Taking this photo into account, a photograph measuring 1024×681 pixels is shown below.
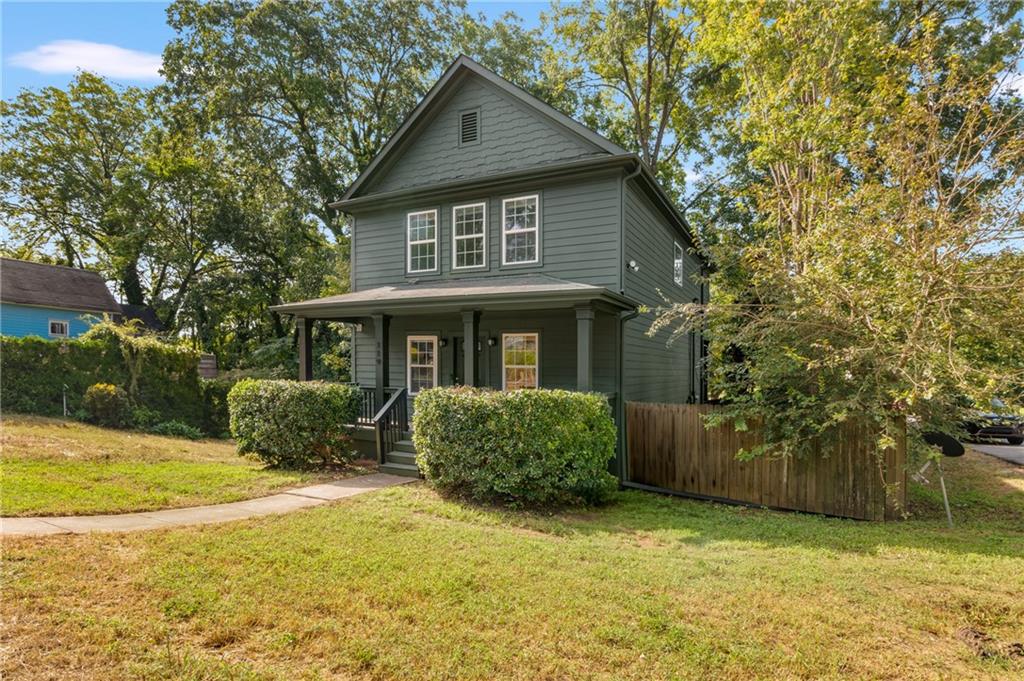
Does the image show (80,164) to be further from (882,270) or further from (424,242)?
(882,270)

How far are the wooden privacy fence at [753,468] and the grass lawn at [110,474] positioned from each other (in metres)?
5.97

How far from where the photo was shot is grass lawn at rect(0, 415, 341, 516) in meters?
6.28

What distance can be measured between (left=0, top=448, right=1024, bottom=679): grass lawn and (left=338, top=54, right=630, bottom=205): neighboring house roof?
7.41 meters

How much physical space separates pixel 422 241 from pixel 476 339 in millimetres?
3761

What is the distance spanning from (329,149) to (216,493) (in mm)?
20244

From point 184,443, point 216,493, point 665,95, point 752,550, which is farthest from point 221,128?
point 752,550

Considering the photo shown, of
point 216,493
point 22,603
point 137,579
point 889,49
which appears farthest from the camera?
point 889,49

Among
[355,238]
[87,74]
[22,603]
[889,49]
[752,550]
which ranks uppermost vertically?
[87,74]

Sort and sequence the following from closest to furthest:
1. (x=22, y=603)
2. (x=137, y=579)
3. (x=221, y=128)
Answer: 1. (x=22, y=603)
2. (x=137, y=579)
3. (x=221, y=128)

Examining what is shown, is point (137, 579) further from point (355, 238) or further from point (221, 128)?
point (221, 128)

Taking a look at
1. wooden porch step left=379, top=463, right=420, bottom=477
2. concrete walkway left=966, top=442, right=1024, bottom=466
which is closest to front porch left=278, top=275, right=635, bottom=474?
wooden porch step left=379, top=463, right=420, bottom=477

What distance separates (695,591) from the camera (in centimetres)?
432

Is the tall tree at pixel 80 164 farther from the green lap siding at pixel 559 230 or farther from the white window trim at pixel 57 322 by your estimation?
the green lap siding at pixel 559 230

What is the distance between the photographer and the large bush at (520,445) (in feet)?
23.6
